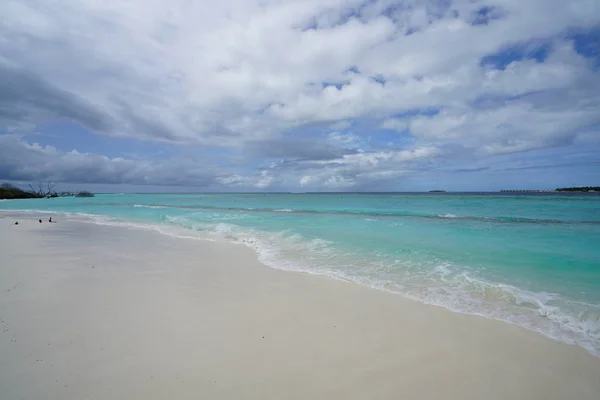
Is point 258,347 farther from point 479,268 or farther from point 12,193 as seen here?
point 12,193

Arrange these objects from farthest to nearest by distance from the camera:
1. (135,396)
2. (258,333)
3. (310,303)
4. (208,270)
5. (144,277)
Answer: (208,270)
(144,277)
(310,303)
(258,333)
(135,396)

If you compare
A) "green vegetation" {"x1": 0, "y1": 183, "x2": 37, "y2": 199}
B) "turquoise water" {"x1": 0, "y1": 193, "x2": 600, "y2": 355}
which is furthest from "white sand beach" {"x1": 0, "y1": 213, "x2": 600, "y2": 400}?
"green vegetation" {"x1": 0, "y1": 183, "x2": 37, "y2": 199}

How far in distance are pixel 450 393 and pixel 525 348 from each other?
1713 mm

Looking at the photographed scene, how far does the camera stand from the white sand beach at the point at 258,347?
2.87 m

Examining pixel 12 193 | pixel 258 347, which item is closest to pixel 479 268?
pixel 258 347

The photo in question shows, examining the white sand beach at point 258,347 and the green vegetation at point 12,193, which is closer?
the white sand beach at point 258,347

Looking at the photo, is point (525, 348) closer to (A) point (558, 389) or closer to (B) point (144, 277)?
(A) point (558, 389)

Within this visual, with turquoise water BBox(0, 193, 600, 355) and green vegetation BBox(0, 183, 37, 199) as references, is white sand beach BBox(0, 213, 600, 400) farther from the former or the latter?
green vegetation BBox(0, 183, 37, 199)

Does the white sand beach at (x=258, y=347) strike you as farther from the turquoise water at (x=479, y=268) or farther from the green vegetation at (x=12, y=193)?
the green vegetation at (x=12, y=193)

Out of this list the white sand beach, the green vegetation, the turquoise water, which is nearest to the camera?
the white sand beach

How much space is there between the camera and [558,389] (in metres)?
2.95

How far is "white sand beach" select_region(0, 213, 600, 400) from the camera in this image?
2873 mm

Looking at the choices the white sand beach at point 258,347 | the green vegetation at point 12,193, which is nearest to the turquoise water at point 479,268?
the white sand beach at point 258,347

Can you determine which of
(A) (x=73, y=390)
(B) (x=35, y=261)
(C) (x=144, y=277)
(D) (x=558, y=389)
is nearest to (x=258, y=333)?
(A) (x=73, y=390)
